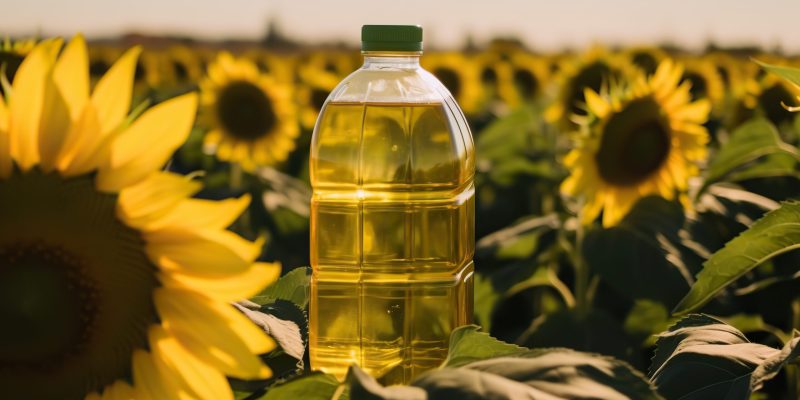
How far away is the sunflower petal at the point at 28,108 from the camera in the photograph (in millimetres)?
1271

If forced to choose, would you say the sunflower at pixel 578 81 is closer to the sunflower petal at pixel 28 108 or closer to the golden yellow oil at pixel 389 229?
the golden yellow oil at pixel 389 229

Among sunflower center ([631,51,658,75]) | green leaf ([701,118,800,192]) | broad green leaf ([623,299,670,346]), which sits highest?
green leaf ([701,118,800,192])

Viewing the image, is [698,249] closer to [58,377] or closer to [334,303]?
[334,303]

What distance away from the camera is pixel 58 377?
1310 millimetres

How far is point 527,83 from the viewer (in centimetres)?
1079

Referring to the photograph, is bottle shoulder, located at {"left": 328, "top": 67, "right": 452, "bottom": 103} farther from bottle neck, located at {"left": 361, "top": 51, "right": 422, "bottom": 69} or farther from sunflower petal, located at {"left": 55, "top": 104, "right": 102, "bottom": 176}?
sunflower petal, located at {"left": 55, "top": 104, "right": 102, "bottom": 176}

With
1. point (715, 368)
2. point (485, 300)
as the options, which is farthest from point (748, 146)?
point (715, 368)

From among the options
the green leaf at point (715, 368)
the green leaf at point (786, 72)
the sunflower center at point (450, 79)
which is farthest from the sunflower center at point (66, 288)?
the sunflower center at point (450, 79)

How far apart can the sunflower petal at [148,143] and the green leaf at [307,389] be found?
1.06ft

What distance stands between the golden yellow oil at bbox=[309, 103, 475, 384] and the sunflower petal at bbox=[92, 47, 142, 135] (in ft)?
2.53

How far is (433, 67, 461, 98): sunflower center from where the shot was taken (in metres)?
9.88

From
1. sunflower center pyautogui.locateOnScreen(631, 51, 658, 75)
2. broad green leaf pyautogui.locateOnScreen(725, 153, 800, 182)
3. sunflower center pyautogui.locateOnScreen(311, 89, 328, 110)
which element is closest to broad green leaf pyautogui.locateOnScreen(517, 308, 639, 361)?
broad green leaf pyautogui.locateOnScreen(725, 153, 800, 182)

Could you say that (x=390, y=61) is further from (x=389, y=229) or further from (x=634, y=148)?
(x=634, y=148)

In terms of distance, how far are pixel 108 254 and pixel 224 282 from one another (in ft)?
0.46
